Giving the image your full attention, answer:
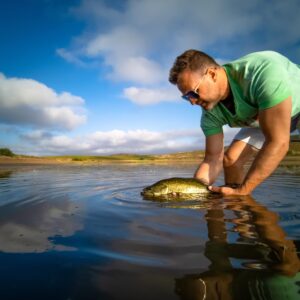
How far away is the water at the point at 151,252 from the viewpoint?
1.87 meters

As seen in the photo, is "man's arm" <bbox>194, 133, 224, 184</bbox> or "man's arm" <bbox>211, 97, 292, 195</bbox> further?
"man's arm" <bbox>194, 133, 224, 184</bbox>

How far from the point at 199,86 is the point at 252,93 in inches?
29.0

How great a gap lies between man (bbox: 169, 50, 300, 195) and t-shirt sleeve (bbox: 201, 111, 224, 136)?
0.74 ft

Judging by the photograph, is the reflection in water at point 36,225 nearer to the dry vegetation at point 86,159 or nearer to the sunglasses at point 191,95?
the sunglasses at point 191,95

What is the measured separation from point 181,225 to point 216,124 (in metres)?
2.92

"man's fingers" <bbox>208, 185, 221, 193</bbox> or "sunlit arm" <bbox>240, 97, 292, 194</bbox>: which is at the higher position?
"sunlit arm" <bbox>240, 97, 292, 194</bbox>

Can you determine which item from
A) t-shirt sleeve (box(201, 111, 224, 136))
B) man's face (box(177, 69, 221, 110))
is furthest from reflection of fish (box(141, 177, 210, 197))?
man's face (box(177, 69, 221, 110))

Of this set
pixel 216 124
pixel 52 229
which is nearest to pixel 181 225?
pixel 52 229

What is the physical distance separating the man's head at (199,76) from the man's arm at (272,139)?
77 centimetres

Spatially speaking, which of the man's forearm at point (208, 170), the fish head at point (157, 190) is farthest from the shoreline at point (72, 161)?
the fish head at point (157, 190)

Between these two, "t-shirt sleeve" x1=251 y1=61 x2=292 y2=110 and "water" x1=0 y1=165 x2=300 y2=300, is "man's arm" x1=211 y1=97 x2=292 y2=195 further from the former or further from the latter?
"water" x1=0 y1=165 x2=300 y2=300

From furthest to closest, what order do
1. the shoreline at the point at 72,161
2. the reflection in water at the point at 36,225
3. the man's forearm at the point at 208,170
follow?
the shoreline at the point at 72,161, the man's forearm at the point at 208,170, the reflection in water at the point at 36,225

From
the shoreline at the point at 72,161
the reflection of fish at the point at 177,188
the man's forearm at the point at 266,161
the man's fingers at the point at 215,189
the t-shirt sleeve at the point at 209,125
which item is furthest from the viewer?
the shoreline at the point at 72,161

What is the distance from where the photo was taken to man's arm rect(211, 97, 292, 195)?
391cm
